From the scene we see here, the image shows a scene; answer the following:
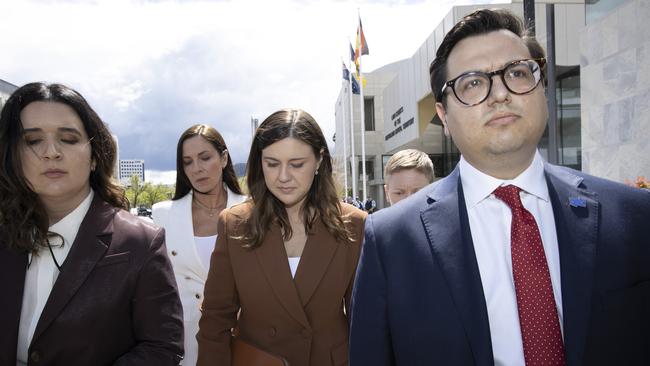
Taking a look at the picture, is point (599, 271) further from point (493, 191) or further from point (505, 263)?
point (493, 191)

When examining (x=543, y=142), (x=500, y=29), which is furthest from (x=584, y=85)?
(x=500, y=29)

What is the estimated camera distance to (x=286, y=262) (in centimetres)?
243

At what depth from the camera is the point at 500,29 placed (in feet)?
5.70

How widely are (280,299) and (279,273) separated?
13 centimetres

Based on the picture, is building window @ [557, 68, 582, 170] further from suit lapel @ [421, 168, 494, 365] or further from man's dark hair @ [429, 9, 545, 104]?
suit lapel @ [421, 168, 494, 365]

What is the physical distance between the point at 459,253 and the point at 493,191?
Result: 0.99 feet

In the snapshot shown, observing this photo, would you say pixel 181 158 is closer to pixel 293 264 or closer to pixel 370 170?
pixel 293 264

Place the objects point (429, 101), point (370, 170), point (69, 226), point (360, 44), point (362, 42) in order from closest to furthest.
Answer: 1. point (69, 226)
2. point (362, 42)
3. point (360, 44)
4. point (429, 101)
5. point (370, 170)

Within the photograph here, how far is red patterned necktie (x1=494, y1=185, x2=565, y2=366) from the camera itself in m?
1.51

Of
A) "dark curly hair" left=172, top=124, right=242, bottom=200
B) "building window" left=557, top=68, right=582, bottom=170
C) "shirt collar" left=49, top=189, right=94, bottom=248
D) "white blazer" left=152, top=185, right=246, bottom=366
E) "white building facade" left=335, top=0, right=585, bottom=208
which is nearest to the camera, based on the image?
"shirt collar" left=49, top=189, right=94, bottom=248

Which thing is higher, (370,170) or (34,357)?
(370,170)

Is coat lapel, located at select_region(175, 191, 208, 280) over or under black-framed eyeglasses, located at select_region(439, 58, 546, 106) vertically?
under

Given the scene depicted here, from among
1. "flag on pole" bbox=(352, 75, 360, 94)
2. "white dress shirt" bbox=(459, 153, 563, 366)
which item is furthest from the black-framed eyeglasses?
"flag on pole" bbox=(352, 75, 360, 94)

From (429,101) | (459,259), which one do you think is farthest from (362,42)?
(459,259)
